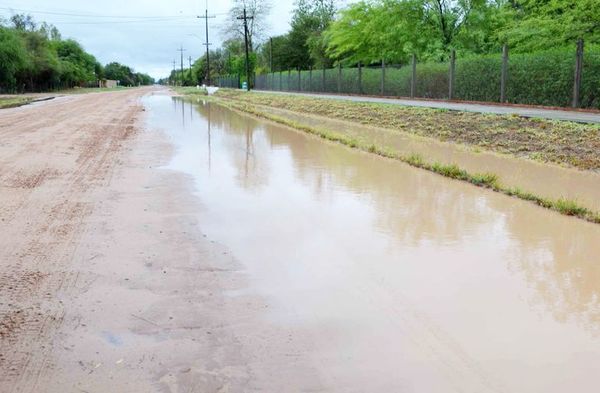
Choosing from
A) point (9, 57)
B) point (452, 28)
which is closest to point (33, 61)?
point (9, 57)

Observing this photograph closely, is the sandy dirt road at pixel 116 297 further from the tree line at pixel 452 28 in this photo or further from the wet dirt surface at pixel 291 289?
the tree line at pixel 452 28

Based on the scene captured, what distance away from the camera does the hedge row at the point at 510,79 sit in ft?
63.9

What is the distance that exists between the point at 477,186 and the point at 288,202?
3.21 m

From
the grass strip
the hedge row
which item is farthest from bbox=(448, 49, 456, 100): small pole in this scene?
the grass strip

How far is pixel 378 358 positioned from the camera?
11.9ft

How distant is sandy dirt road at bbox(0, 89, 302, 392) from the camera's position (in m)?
3.43

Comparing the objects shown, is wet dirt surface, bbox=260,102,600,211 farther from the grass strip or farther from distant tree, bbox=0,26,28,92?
distant tree, bbox=0,26,28,92

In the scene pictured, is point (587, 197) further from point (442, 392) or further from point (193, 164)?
point (193, 164)

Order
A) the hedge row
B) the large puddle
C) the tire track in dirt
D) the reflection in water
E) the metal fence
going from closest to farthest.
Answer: the large puddle → the tire track in dirt → the reflection in water → the metal fence → the hedge row

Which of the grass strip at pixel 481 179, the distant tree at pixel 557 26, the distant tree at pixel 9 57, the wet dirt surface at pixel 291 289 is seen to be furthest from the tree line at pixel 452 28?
the distant tree at pixel 9 57

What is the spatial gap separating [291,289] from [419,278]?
3.71 feet

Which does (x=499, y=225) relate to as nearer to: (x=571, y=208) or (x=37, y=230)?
(x=571, y=208)

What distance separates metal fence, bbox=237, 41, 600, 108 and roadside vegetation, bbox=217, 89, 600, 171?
13.8ft

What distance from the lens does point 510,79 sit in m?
23.4
